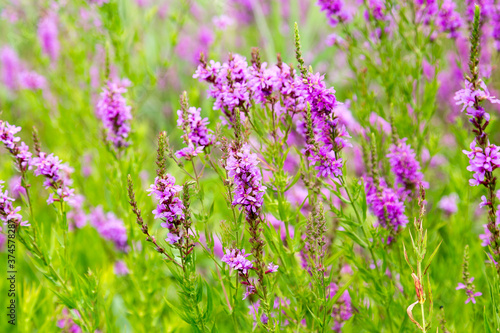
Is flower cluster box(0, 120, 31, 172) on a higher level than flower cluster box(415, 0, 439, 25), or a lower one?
lower

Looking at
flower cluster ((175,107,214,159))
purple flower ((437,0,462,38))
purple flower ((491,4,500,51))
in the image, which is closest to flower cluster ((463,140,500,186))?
flower cluster ((175,107,214,159))

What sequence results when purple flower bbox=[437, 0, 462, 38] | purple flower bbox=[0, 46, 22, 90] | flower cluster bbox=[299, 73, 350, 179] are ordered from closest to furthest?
flower cluster bbox=[299, 73, 350, 179] < purple flower bbox=[437, 0, 462, 38] < purple flower bbox=[0, 46, 22, 90]

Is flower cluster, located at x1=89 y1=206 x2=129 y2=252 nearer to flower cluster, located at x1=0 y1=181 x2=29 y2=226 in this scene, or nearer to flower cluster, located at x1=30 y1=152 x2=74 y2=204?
flower cluster, located at x1=30 y1=152 x2=74 y2=204

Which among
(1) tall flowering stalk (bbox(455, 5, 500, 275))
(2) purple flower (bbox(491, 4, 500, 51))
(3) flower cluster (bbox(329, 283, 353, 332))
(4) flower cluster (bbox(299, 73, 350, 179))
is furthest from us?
(2) purple flower (bbox(491, 4, 500, 51))

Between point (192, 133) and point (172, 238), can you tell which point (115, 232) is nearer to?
point (192, 133)

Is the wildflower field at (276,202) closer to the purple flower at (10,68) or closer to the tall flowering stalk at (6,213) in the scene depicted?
the tall flowering stalk at (6,213)

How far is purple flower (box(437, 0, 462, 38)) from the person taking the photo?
3.82 meters

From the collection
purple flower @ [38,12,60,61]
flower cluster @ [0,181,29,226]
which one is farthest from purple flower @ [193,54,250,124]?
purple flower @ [38,12,60,61]

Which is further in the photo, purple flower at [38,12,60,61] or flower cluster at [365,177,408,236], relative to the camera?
purple flower at [38,12,60,61]

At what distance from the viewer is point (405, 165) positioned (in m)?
3.01

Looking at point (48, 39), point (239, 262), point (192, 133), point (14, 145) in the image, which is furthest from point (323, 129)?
point (48, 39)

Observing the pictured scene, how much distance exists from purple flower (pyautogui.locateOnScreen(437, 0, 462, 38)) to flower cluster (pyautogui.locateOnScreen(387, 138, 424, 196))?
55.3 inches

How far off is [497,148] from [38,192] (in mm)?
5420

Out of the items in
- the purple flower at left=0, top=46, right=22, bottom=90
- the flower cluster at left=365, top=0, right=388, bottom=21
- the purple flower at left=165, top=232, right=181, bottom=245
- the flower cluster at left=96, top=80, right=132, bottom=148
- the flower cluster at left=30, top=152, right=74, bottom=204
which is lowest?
the purple flower at left=165, top=232, right=181, bottom=245
